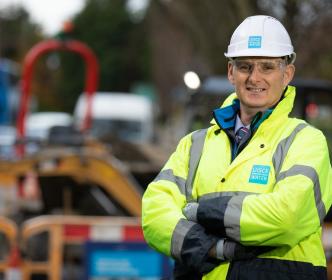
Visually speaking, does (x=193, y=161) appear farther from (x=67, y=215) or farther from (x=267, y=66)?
(x=67, y=215)

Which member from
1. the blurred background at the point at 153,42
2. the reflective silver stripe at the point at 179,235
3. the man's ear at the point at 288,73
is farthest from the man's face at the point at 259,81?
the blurred background at the point at 153,42

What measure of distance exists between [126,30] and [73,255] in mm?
57363

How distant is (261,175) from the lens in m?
3.82

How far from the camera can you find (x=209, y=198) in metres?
3.87

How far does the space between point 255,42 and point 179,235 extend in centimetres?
76

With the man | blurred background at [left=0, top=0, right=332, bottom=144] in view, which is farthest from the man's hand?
blurred background at [left=0, top=0, right=332, bottom=144]

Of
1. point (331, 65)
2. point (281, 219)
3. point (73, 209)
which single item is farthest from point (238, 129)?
point (331, 65)

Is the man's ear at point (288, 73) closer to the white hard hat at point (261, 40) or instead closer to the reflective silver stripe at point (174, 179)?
the white hard hat at point (261, 40)

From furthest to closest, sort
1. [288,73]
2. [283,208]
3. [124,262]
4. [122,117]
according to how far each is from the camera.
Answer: [122,117], [124,262], [288,73], [283,208]

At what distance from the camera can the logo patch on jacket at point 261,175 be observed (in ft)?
12.5

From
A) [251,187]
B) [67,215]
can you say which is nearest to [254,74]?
[251,187]

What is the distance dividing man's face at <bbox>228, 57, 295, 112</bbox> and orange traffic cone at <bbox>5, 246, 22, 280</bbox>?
4.62 m

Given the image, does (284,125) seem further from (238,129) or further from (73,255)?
(73,255)

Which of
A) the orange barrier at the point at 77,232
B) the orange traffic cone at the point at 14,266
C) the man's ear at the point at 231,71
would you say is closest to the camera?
the man's ear at the point at 231,71
